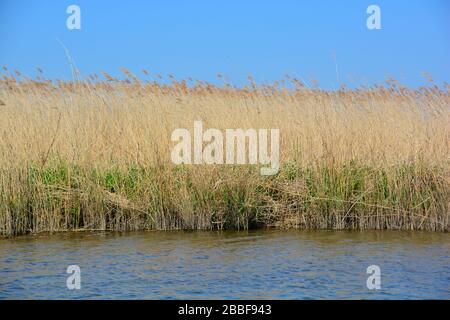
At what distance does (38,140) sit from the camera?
7.82 meters

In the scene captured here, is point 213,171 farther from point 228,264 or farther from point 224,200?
point 228,264

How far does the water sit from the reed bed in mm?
309

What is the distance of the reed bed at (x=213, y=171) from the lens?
7.29m

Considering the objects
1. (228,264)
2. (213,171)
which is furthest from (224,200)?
(228,264)

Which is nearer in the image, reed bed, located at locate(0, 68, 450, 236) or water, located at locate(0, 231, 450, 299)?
water, located at locate(0, 231, 450, 299)

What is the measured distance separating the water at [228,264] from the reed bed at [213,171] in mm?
309

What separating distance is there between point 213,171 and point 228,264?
1.80 metres

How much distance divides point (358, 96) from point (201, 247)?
141 inches

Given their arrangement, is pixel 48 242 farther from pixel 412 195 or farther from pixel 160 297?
pixel 412 195

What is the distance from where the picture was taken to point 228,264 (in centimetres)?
572

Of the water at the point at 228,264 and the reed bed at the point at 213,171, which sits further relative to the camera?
the reed bed at the point at 213,171

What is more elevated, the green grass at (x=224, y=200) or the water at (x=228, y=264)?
the green grass at (x=224, y=200)

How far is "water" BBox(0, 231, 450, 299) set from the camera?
4941 mm

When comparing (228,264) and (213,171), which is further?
(213,171)
